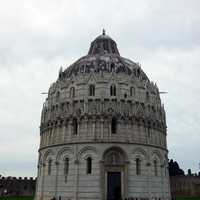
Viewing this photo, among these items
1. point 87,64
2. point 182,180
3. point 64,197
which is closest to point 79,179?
point 64,197

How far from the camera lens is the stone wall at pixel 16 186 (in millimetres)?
72125

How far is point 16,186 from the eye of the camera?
73312mm

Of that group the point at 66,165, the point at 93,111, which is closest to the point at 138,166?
the point at 93,111

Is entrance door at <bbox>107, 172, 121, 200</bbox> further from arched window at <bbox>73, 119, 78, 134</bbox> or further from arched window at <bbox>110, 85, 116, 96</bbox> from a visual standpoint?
arched window at <bbox>110, 85, 116, 96</bbox>

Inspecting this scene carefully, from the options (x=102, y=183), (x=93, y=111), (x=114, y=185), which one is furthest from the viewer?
(x=93, y=111)

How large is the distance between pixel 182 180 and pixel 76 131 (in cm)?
4117

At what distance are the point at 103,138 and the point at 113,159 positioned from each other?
11.3 ft

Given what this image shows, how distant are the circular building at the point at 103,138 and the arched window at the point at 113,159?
14 centimetres

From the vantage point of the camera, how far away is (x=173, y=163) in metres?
86.3

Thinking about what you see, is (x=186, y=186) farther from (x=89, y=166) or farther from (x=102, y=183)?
(x=89, y=166)

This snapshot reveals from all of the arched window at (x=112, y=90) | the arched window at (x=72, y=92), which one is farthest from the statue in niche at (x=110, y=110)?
the arched window at (x=72, y=92)

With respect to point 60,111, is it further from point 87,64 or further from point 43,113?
point 87,64

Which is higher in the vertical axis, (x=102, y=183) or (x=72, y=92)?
(x=72, y=92)

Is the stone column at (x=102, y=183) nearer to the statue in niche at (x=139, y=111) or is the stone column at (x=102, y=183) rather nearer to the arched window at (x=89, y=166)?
the arched window at (x=89, y=166)
